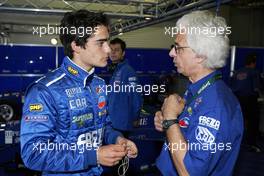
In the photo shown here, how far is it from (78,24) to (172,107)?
0.65m

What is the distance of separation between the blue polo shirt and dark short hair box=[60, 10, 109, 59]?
64 cm

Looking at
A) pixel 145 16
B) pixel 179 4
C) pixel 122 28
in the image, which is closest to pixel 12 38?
pixel 122 28

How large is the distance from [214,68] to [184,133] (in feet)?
1.21

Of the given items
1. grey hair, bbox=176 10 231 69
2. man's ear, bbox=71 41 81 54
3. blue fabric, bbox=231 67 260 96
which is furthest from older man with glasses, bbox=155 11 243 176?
blue fabric, bbox=231 67 260 96

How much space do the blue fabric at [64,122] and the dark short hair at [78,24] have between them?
12 cm

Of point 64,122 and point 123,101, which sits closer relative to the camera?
point 64,122

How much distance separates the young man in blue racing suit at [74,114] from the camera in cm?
134

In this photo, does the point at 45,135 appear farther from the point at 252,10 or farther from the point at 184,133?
the point at 252,10

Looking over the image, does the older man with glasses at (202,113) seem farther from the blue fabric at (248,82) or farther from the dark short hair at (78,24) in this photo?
the blue fabric at (248,82)

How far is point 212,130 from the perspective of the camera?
137 cm

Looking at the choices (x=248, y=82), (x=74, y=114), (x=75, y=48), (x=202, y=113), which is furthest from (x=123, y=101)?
(x=248, y=82)

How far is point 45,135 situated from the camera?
4.44ft

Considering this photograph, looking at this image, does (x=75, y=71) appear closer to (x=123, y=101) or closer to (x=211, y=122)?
(x=211, y=122)

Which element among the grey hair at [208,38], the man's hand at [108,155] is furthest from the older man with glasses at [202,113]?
the man's hand at [108,155]
